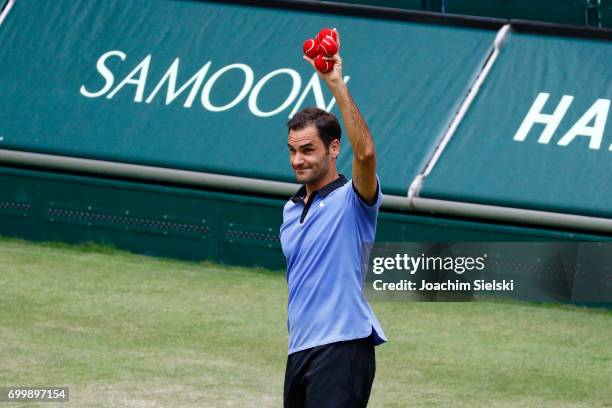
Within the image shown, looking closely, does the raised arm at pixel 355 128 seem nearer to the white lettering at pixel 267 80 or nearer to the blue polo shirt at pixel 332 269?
the blue polo shirt at pixel 332 269

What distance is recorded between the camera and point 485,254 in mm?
12227

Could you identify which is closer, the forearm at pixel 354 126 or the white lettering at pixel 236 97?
the forearm at pixel 354 126

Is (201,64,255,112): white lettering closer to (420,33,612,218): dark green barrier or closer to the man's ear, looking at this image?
(420,33,612,218): dark green barrier

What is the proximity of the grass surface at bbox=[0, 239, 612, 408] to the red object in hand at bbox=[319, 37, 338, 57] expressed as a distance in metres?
3.68

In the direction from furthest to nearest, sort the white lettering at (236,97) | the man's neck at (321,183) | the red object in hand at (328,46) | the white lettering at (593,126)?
the white lettering at (236,97) → the white lettering at (593,126) → the man's neck at (321,183) → the red object in hand at (328,46)

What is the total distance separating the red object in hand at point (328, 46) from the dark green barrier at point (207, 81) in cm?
723

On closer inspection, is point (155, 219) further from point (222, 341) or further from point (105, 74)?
point (222, 341)

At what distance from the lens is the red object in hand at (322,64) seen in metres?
5.43

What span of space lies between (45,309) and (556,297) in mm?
4489

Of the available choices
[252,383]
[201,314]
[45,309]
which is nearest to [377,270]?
[252,383]

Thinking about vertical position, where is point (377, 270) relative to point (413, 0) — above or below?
below

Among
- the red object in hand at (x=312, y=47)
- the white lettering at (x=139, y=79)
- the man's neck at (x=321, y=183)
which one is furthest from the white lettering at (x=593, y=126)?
the red object in hand at (x=312, y=47)

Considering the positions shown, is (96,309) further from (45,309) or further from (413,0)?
(413,0)

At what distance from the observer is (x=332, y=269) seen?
18.8 feet
